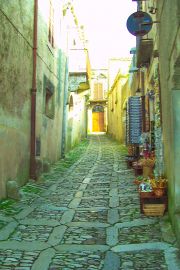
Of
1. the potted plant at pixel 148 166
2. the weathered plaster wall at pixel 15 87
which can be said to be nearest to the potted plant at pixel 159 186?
the potted plant at pixel 148 166

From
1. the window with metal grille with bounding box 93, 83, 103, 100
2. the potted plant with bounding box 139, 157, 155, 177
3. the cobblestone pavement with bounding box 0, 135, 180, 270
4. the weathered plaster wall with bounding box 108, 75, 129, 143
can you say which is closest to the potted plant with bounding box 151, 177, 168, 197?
the cobblestone pavement with bounding box 0, 135, 180, 270

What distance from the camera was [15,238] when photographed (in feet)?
15.3

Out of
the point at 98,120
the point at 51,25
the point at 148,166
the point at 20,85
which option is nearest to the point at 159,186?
the point at 148,166

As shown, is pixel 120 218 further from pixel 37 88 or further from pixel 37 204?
pixel 37 88

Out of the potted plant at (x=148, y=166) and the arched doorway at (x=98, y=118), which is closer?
the potted plant at (x=148, y=166)

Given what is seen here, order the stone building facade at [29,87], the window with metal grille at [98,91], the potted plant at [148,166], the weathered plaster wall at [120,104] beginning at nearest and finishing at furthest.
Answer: the stone building facade at [29,87], the potted plant at [148,166], the weathered plaster wall at [120,104], the window with metal grille at [98,91]

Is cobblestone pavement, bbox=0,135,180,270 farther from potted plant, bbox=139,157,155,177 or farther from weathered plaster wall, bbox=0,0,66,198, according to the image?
weathered plaster wall, bbox=0,0,66,198

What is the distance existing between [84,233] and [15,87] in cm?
405

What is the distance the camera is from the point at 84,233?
4906 mm

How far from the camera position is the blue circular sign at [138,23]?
688cm

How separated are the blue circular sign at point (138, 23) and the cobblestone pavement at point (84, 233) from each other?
11.2 ft

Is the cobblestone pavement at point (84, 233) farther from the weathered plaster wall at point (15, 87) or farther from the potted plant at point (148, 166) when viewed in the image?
the weathered plaster wall at point (15, 87)

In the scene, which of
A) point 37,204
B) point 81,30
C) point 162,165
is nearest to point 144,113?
point 162,165

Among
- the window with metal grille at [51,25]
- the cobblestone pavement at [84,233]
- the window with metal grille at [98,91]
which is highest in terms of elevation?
the window with metal grille at [98,91]
